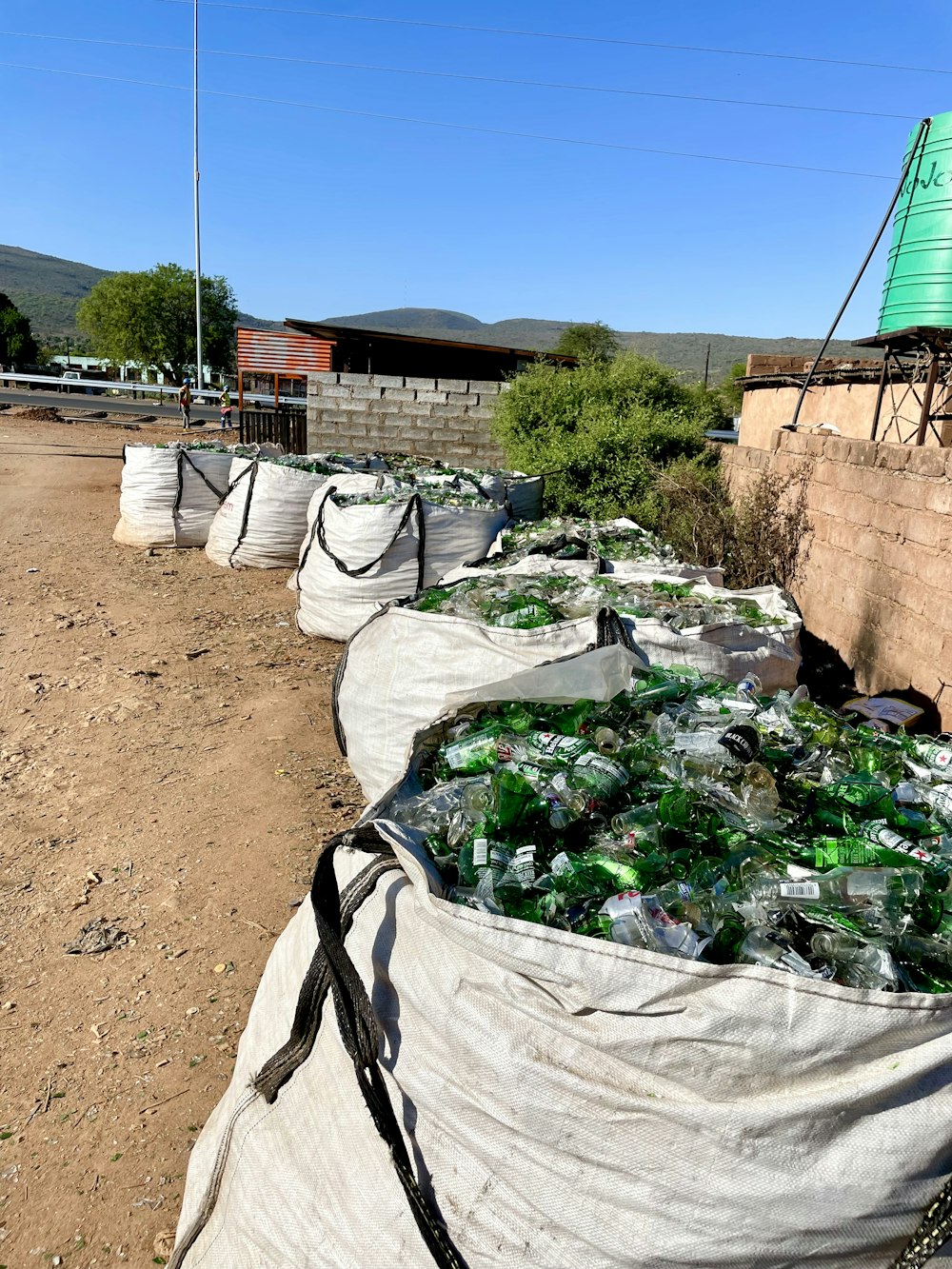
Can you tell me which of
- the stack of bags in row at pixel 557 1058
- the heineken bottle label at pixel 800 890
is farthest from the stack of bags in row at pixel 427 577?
the heineken bottle label at pixel 800 890

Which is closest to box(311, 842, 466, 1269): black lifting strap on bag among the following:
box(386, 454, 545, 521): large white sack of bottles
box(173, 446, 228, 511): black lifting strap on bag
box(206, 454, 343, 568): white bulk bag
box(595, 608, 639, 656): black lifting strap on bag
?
box(595, 608, 639, 656): black lifting strap on bag

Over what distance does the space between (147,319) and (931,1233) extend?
46.0 metres

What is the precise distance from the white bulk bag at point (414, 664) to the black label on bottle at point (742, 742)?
33.2 inches

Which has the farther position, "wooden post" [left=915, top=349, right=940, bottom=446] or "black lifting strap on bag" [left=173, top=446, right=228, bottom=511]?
"black lifting strap on bag" [left=173, top=446, right=228, bottom=511]

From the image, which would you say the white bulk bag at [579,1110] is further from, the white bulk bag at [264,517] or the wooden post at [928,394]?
the wooden post at [928,394]

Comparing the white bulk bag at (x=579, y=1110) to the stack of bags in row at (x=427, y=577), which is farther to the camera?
the stack of bags in row at (x=427, y=577)

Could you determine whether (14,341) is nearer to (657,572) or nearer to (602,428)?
(602,428)

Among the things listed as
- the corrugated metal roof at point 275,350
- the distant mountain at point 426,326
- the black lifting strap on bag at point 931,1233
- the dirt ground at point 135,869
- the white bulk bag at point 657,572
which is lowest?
the dirt ground at point 135,869

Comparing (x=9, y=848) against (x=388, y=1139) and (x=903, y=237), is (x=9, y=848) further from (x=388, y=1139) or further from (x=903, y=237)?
(x=903, y=237)

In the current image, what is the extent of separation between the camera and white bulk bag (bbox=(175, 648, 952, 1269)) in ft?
3.82

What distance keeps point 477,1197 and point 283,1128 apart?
0.39 meters

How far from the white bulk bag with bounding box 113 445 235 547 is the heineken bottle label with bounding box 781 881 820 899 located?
7.43 m

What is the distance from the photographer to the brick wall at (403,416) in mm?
10141

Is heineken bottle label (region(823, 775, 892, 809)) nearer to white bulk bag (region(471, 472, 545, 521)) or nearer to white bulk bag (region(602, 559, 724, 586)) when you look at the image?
white bulk bag (region(602, 559, 724, 586))
